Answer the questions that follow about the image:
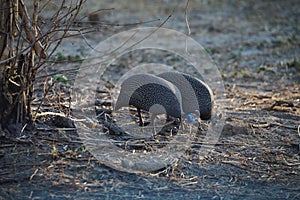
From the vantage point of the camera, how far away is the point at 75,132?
436 cm

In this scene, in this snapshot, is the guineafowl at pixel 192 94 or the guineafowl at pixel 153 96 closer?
the guineafowl at pixel 153 96

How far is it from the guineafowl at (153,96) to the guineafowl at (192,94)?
0.18 metres

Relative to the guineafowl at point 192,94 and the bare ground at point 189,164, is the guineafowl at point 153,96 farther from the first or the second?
the bare ground at point 189,164

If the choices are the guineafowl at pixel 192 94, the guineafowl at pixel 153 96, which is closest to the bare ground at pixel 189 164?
the guineafowl at pixel 192 94

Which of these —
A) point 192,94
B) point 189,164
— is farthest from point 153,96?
point 189,164

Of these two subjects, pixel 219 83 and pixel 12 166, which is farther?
pixel 219 83

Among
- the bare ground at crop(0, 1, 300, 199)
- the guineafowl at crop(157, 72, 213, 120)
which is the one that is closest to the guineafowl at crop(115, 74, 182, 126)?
the guineafowl at crop(157, 72, 213, 120)

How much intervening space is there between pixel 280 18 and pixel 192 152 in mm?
8991

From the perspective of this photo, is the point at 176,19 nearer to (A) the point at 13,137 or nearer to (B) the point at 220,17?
(B) the point at 220,17

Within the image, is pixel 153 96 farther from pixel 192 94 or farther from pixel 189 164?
pixel 189 164

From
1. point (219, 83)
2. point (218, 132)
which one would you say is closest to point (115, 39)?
point (219, 83)

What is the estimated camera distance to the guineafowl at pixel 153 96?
477 centimetres

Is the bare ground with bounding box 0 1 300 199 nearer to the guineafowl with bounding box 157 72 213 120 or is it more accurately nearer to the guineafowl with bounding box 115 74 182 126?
the guineafowl with bounding box 157 72 213 120

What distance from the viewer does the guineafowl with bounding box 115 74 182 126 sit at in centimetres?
477
